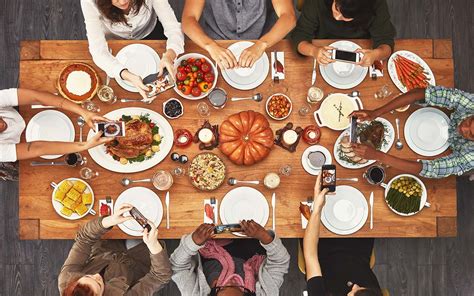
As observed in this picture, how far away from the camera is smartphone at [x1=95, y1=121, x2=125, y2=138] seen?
2420 millimetres

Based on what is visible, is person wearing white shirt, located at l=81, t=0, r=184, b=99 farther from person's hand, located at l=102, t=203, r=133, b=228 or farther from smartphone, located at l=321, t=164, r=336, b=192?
smartphone, located at l=321, t=164, r=336, b=192

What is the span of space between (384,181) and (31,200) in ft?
7.17

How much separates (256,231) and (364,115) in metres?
0.96

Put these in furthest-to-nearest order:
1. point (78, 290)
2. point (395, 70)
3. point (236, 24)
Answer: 1. point (236, 24)
2. point (395, 70)
3. point (78, 290)

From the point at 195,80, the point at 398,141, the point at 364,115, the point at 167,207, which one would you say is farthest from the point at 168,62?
the point at 398,141

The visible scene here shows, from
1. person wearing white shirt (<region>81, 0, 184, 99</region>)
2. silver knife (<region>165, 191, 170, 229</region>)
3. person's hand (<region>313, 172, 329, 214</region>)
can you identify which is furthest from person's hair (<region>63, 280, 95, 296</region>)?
person's hand (<region>313, 172, 329, 214</region>)

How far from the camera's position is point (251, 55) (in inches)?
98.9

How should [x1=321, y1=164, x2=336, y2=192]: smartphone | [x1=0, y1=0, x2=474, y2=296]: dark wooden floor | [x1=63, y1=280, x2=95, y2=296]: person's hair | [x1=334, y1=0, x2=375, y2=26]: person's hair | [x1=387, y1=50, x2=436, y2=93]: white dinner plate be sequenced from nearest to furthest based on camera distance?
[x1=63, y1=280, x2=95, y2=296]: person's hair
[x1=334, y1=0, x2=375, y2=26]: person's hair
[x1=321, y1=164, x2=336, y2=192]: smartphone
[x1=387, y1=50, x2=436, y2=93]: white dinner plate
[x1=0, y1=0, x2=474, y2=296]: dark wooden floor

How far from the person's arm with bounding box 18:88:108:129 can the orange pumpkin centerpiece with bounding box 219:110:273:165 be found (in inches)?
29.1

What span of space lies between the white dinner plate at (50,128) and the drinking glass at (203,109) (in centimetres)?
79

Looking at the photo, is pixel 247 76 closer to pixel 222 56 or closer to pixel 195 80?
pixel 222 56

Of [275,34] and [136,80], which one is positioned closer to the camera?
[136,80]

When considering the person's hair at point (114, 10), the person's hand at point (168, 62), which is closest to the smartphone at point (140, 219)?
the person's hand at point (168, 62)

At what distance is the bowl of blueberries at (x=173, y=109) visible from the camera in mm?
2600
